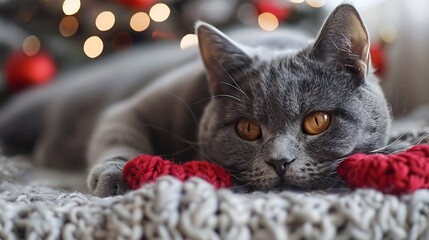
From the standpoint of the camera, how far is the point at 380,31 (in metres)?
2.35

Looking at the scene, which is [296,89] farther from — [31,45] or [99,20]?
[31,45]

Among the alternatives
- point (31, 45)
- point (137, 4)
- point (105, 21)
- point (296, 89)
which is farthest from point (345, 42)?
point (31, 45)

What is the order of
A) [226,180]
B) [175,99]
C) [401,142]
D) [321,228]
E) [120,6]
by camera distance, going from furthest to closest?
[120,6]
[175,99]
[401,142]
[226,180]
[321,228]

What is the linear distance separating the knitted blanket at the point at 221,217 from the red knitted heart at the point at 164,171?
105 millimetres

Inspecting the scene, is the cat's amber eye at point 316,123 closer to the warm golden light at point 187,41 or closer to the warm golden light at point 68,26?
the warm golden light at point 187,41

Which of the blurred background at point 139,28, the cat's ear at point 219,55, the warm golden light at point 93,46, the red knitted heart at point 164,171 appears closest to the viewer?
the red knitted heart at point 164,171

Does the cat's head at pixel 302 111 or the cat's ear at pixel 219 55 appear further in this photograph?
the cat's ear at pixel 219 55

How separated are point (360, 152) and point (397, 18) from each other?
61.1 inches

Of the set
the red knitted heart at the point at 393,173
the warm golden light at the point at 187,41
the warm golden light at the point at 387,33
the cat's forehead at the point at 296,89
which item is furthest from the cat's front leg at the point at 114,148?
the warm golden light at the point at 387,33

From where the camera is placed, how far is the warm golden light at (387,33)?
7.60ft

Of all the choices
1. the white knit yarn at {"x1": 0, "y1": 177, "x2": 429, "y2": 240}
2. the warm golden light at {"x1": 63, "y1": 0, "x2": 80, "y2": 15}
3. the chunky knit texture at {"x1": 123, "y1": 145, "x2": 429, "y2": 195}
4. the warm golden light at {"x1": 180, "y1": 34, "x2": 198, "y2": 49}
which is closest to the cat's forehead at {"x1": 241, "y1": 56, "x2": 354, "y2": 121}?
the chunky knit texture at {"x1": 123, "y1": 145, "x2": 429, "y2": 195}

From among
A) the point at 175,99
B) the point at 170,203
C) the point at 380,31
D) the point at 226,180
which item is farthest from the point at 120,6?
the point at 170,203

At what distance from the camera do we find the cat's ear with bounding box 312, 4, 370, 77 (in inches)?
41.6

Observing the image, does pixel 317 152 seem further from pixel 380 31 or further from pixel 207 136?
pixel 380 31
